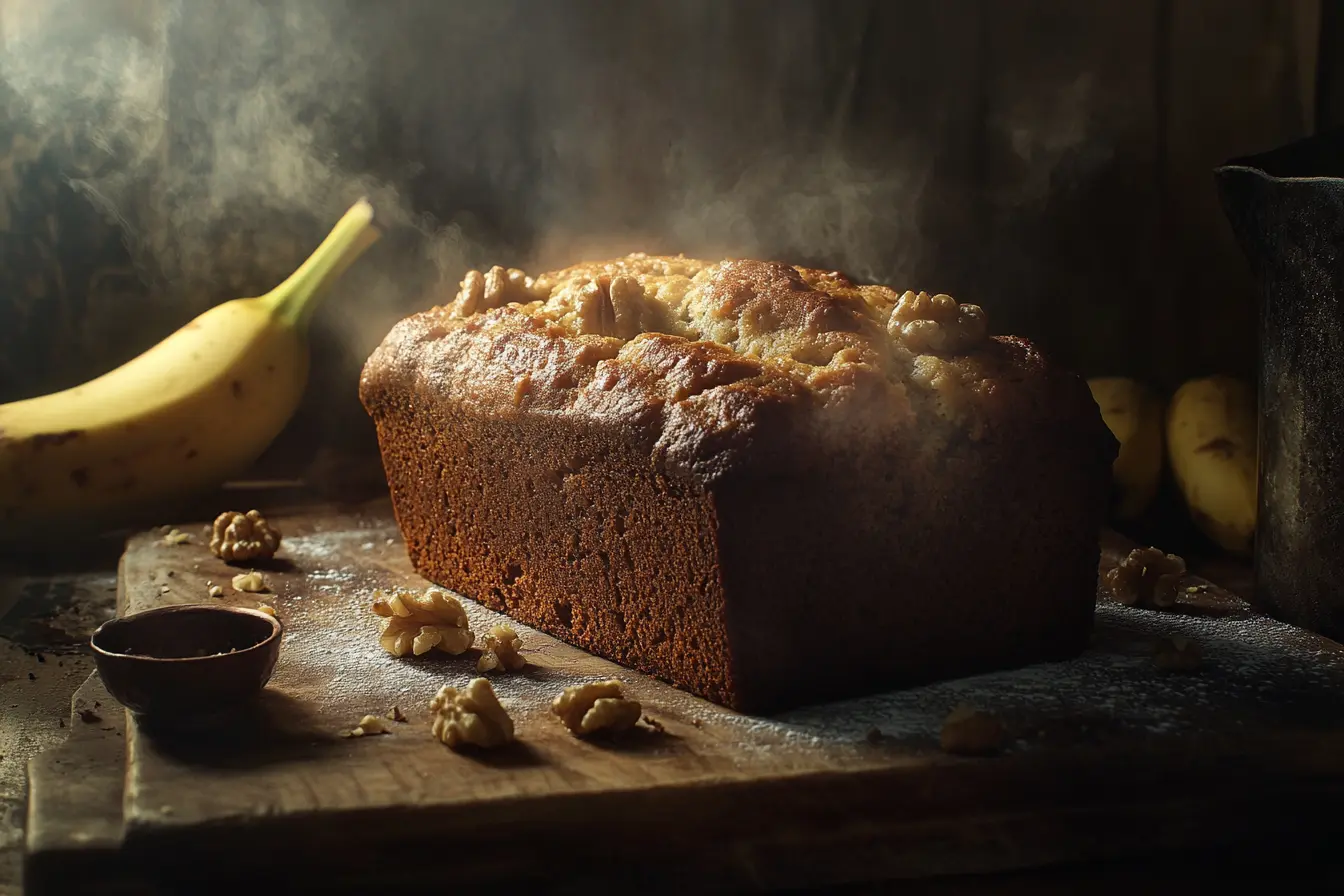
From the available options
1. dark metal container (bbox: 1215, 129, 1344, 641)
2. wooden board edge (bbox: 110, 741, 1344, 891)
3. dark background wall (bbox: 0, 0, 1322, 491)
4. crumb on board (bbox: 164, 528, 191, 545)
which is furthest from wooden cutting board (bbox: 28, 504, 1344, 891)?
dark background wall (bbox: 0, 0, 1322, 491)

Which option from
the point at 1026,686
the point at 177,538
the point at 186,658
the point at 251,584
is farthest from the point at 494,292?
the point at 1026,686

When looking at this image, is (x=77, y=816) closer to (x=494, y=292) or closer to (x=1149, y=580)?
(x=494, y=292)

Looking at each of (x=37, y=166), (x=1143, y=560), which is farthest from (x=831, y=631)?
(x=37, y=166)

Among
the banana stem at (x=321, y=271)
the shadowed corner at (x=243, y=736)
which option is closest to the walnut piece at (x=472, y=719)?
the shadowed corner at (x=243, y=736)

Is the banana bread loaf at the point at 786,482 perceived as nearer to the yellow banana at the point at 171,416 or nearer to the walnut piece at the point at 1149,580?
the walnut piece at the point at 1149,580

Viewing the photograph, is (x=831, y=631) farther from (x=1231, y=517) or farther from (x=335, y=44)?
(x=335, y=44)
